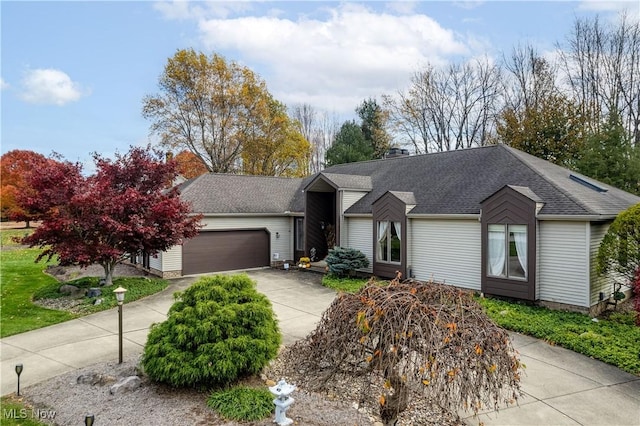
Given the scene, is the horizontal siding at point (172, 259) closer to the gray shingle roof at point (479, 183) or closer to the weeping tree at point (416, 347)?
the gray shingle roof at point (479, 183)

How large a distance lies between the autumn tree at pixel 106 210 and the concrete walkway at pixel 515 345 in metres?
2.31

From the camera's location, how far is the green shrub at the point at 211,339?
576 centimetres

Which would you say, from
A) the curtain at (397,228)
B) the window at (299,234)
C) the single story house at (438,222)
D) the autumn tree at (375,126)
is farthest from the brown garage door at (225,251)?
the autumn tree at (375,126)

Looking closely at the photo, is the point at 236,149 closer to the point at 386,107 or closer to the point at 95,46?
the point at 386,107

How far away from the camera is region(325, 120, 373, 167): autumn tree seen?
3441 centimetres

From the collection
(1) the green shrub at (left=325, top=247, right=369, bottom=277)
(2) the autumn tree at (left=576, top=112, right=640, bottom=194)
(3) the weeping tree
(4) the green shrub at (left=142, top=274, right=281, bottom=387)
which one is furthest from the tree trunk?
(2) the autumn tree at (left=576, top=112, right=640, bottom=194)

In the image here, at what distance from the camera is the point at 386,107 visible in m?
36.9

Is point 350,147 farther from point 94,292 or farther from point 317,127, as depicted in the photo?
point 94,292

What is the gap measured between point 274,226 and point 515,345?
13.2 m

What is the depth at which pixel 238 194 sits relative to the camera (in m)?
19.9

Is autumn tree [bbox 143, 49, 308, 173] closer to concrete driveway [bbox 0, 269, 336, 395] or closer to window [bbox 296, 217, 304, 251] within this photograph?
window [bbox 296, 217, 304, 251]

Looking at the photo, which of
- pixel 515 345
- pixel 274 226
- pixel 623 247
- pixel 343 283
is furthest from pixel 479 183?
pixel 274 226

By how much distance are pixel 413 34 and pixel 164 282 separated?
15903 mm

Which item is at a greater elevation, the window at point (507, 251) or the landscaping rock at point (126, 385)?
the window at point (507, 251)
